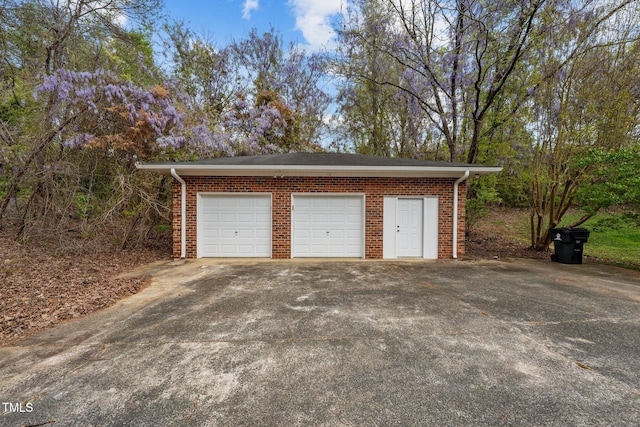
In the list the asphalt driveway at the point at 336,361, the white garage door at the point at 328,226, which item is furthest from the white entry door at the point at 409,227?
the asphalt driveway at the point at 336,361

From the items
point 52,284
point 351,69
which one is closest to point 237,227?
point 52,284

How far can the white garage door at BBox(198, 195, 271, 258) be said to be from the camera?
7.55m

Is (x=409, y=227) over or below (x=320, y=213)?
below

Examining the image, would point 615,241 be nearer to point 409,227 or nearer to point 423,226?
point 423,226

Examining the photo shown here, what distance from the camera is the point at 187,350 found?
9.06ft

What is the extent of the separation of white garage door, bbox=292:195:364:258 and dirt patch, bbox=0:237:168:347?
3.74 m

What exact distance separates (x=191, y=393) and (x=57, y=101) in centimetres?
856

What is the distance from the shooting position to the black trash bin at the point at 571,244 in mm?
7203

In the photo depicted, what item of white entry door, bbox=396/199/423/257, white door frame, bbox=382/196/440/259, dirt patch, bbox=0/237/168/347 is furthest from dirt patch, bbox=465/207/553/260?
dirt patch, bbox=0/237/168/347

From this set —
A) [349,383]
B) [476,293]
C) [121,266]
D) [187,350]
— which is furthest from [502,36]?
[121,266]

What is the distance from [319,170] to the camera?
23.5ft

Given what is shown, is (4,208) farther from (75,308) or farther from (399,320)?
(399,320)

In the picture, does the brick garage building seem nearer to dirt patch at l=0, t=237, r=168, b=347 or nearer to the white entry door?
the white entry door

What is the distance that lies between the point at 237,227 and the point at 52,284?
12.4 ft
